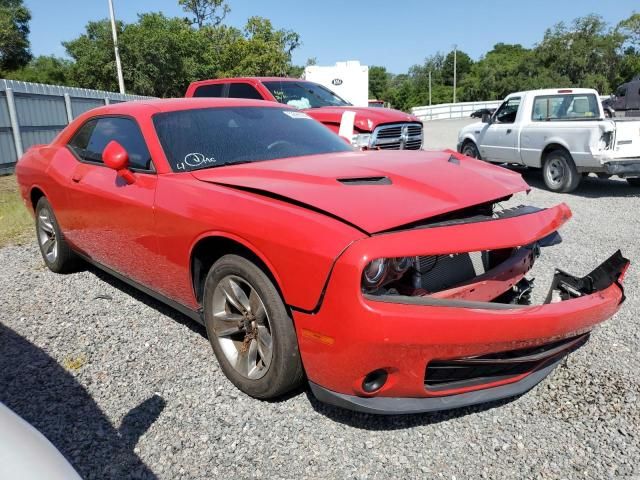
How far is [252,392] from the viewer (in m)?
2.63

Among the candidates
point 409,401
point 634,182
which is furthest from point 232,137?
point 634,182

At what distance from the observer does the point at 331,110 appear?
823 cm

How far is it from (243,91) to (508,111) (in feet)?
17.1

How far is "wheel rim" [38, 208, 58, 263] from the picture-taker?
457 centimetres

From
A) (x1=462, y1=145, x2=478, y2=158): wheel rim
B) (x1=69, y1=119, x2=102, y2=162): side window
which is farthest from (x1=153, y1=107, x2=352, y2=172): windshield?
(x1=462, y1=145, x2=478, y2=158): wheel rim

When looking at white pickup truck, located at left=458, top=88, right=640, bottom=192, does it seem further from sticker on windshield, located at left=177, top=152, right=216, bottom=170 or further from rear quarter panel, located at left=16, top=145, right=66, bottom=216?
rear quarter panel, located at left=16, top=145, right=66, bottom=216

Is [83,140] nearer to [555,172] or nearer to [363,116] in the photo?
[363,116]

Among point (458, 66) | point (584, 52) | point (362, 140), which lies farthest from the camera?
point (458, 66)

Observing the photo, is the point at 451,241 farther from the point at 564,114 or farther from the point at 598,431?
the point at 564,114

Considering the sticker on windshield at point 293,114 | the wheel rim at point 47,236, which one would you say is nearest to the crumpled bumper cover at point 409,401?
the sticker on windshield at point 293,114

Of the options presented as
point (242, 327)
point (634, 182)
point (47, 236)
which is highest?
point (47, 236)

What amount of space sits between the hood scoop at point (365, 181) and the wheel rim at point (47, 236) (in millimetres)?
3122

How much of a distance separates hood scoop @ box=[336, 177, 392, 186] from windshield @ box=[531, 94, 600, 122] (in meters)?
7.63

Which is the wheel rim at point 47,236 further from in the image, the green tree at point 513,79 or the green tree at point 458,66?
the green tree at point 458,66
